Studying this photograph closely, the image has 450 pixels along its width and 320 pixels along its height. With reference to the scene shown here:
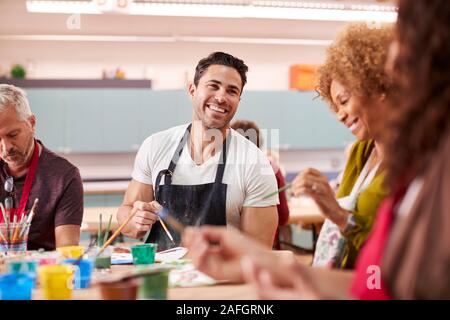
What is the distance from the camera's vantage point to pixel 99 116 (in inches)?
240

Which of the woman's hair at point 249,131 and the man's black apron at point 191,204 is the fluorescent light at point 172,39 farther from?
the man's black apron at point 191,204

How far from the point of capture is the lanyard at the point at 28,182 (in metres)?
2.34

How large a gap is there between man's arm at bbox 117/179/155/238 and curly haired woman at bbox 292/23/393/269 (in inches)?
30.7

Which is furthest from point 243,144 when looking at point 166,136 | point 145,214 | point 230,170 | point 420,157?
point 420,157

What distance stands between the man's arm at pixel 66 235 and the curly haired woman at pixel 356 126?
114 cm

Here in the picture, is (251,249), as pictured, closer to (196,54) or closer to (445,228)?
(445,228)

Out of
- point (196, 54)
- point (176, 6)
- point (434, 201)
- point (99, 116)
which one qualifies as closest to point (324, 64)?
point (434, 201)

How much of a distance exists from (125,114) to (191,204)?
3975 millimetres

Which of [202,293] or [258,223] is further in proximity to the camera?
[258,223]

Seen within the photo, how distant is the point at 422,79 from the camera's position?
97 cm

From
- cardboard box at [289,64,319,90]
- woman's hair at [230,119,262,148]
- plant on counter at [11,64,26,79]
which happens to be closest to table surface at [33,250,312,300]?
woman's hair at [230,119,262,148]

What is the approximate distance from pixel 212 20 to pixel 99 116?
1761 millimetres

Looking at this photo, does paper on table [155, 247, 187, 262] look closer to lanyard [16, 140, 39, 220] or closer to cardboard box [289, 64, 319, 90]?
lanyard [16, 140, 39, 220]

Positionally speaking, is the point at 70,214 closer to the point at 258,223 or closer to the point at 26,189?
the point at 26,189
